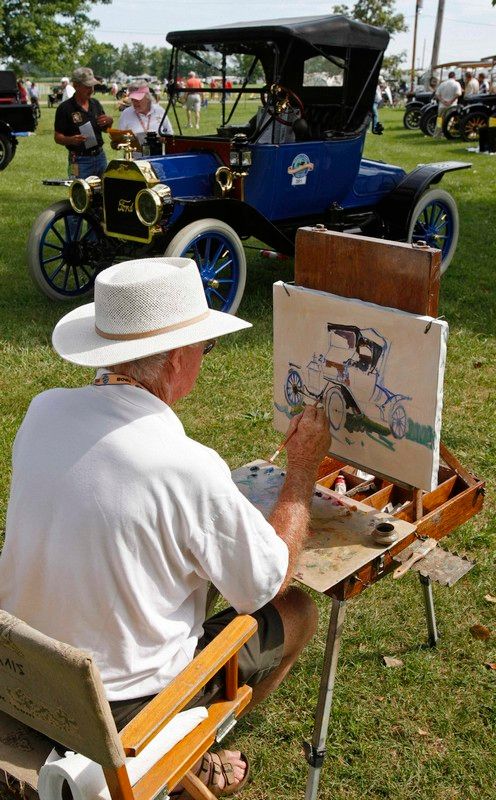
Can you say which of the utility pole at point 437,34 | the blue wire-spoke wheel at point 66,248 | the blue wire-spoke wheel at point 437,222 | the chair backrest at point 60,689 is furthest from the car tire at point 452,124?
the utility pole at point 437,34

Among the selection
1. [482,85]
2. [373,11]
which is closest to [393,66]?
[373,11]

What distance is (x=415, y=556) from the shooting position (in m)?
2.46

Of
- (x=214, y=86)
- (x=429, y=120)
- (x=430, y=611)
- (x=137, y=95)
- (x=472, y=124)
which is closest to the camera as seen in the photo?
(x=430, y=611)

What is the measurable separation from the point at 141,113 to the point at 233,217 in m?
2.69

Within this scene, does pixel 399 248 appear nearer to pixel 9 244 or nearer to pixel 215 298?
pixel 215 298

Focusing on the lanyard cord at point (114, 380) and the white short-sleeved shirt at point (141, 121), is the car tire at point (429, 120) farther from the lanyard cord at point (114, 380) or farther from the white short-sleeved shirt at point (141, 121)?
the lanyard cord at point (114, 380)

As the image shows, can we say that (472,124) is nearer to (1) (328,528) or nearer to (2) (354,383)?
(2) (354,383)

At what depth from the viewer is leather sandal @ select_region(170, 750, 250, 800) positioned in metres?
2.39

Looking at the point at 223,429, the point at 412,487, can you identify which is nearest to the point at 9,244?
the point at 223,429

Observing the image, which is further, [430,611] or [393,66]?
[393,66]

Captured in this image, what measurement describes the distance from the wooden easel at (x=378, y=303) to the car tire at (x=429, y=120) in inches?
791

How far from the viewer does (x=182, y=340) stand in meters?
1.91

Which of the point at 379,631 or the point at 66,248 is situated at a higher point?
A: the point at 66,248

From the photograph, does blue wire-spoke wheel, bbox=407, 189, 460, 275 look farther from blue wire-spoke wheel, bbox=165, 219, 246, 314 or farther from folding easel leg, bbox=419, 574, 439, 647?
folding easel leg, bbox=419, 574, 439, 647
